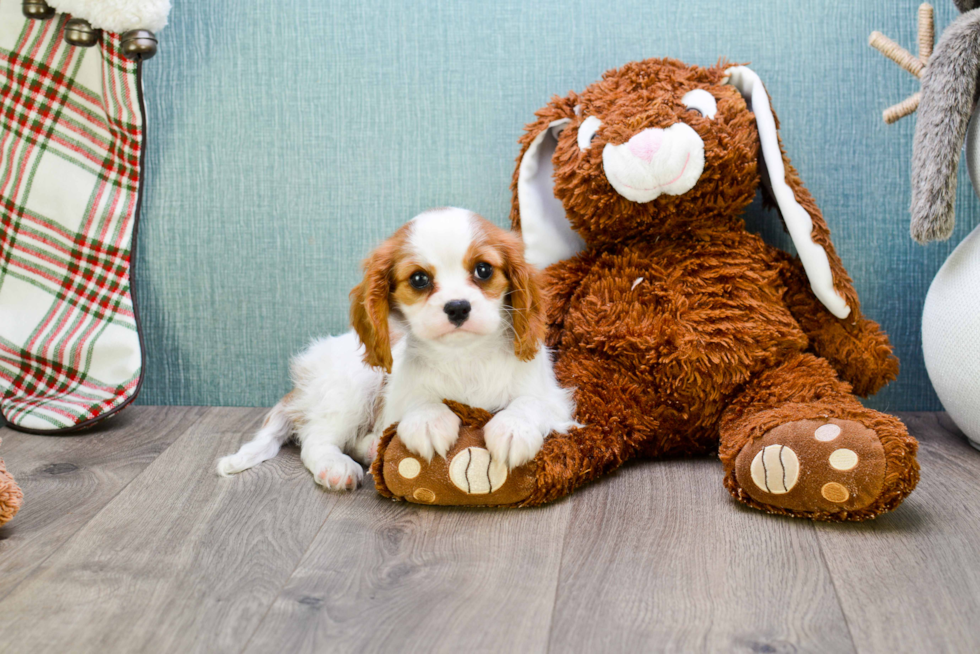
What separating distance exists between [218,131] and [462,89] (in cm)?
53

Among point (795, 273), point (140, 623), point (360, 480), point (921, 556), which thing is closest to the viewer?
point (140, 623)

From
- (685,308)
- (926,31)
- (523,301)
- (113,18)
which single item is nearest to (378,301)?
(523,301)

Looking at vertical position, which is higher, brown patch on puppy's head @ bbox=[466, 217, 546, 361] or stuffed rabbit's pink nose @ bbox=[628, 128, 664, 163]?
stuffed rabbit's pink nose @ bbox=[628, 128, 664, 163]

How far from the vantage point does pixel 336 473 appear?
143 centimetres

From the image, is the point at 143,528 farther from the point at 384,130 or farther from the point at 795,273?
the point at 795,273

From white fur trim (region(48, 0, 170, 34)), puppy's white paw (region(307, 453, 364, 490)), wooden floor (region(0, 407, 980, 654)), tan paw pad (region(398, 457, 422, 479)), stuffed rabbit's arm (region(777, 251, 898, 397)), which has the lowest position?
puppy's white paw (region(307, 453, 364, 490))

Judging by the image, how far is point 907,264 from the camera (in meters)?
1.76

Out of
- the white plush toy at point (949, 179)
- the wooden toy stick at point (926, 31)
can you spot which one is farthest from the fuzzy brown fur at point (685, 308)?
the wooden toy stick at point (926, 31)

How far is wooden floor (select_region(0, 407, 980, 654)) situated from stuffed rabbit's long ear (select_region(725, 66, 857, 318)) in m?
0.34

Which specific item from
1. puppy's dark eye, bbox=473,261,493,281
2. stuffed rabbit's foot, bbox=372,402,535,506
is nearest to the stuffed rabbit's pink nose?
puppy's dark eye, bbox=473,261,493,281

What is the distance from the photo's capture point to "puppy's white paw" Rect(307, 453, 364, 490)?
1.43m

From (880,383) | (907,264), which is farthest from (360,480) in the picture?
(907,264)

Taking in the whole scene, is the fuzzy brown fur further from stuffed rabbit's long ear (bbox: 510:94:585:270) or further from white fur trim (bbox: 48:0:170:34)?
white fur trim (bbox: 48:0:170:34)

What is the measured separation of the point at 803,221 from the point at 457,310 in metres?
0.64
